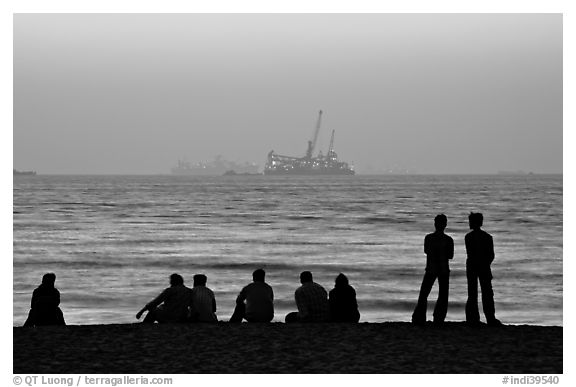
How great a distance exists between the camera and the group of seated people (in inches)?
587

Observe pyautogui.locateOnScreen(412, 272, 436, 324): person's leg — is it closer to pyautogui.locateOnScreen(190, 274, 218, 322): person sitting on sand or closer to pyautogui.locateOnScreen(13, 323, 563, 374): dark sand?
pyautogui.locateOnScreen(13, 323, 563, 374): dark sand

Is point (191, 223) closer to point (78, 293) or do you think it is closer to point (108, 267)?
point (108, 267)

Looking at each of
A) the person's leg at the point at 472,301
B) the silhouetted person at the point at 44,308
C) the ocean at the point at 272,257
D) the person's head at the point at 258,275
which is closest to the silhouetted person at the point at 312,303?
the person's head at the point at 258,275

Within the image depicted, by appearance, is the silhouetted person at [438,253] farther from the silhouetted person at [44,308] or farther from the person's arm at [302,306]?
the silhouetted person at [44,308]

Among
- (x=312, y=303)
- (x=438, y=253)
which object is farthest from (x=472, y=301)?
(x=312, y=303)

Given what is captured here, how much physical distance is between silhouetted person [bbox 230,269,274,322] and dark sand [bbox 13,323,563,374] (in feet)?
2.29

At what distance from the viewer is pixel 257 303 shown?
15398 mm

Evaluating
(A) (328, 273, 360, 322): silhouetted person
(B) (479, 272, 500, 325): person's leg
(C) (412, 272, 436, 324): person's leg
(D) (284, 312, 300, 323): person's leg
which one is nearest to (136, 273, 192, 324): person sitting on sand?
(D) (284, 312, 300, 323): person's leg

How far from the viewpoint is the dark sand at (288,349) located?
11.0m

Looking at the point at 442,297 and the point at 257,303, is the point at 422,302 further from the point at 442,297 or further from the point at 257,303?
the point at 257,303

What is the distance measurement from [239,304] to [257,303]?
339 millimetres

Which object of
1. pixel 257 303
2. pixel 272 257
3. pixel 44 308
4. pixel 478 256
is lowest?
pixel 44 308
